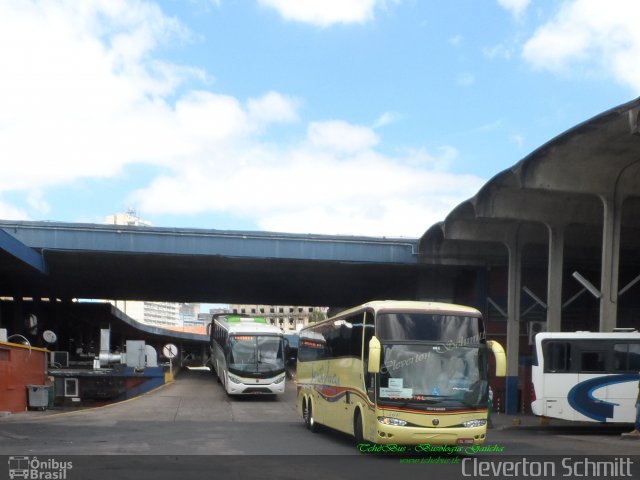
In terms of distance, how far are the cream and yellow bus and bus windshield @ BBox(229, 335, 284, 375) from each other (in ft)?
53.6

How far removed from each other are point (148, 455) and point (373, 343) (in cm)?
454

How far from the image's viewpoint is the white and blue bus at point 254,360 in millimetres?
32188

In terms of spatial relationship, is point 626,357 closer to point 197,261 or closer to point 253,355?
point 253,355

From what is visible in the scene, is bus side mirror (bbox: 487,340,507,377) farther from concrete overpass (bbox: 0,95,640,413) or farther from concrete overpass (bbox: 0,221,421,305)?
concrete overpass (bbox: 0,221,421,305)

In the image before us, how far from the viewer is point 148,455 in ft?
47.0

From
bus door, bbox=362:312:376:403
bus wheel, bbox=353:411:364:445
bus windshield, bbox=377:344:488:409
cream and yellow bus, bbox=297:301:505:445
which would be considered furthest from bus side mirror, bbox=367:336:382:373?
bus wheel, bbox=353:411:364:445

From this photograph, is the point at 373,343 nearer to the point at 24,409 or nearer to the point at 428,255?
the point at 24,409

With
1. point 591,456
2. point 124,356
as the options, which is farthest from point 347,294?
point 591,456

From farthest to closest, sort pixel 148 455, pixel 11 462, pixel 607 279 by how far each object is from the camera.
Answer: pixel 607 279
pixel 148 455
pixel 11 462

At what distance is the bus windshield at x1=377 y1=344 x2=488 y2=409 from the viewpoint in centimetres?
1444

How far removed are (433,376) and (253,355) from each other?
61.3 ft

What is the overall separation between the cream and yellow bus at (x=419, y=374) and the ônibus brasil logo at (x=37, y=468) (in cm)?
546

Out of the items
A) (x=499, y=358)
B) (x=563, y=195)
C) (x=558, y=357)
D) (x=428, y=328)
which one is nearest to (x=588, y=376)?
(x=558, y=357)

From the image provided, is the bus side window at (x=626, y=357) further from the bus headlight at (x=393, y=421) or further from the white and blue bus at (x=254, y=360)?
the white and blue bus at (x=254, y=360)
